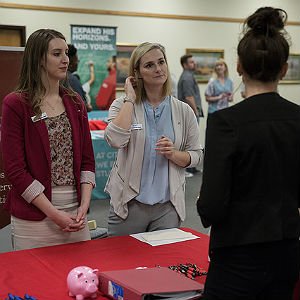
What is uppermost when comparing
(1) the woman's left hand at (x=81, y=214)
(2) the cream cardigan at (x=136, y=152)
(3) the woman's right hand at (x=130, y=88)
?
(3) the woman's right hand at (x=130, y=88)

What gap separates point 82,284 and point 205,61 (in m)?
7.42

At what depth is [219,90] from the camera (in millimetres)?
7996

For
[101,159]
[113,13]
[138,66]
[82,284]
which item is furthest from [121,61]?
[82,284]

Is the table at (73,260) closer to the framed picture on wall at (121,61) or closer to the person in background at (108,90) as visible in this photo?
the person in background at (108,90)

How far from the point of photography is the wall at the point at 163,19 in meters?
7.34

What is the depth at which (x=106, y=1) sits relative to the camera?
772 cm

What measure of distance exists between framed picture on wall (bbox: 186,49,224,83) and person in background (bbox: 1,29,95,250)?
649 centimetres

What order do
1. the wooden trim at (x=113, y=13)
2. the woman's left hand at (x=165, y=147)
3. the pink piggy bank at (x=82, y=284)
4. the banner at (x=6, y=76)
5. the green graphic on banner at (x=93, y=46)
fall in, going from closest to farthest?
the pink piggy bank at (x=82, y=284), the woman's left hand at (x=165, y=147), the banner at (x=6, y=76), the green graphic on banner at (x=93, y=46), the wooden trim at (x=113, y=13)

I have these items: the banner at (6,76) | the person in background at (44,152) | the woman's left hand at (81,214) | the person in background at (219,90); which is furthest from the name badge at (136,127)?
the person in background at (219,90)

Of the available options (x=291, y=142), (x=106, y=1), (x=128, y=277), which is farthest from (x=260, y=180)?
(x=106, y=1)

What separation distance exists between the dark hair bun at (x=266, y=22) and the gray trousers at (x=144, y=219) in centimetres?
→ 121

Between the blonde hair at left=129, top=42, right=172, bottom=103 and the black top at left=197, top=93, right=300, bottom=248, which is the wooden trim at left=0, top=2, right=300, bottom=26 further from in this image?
the black top at left=197, top=93, right=300, bottom=248

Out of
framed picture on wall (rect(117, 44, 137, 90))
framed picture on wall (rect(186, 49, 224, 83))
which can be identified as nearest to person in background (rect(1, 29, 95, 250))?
framed picture on wall (rect(117, 44, 137, 90))

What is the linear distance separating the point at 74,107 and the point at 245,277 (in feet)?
4.12
